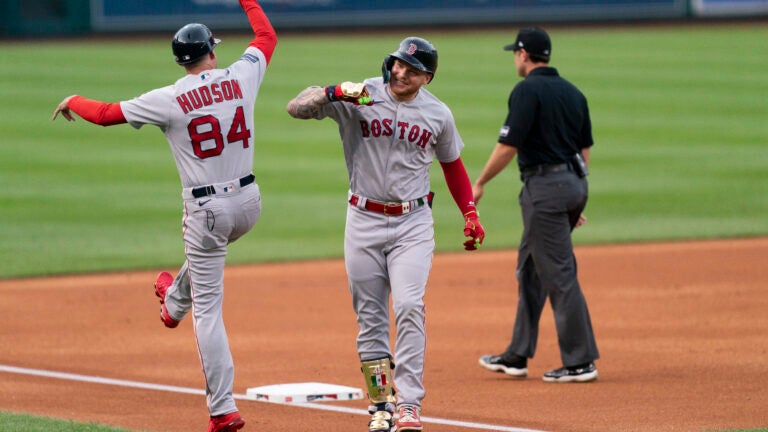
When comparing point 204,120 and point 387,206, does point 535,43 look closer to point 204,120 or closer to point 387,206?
point 387,206

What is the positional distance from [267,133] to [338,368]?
13.1m

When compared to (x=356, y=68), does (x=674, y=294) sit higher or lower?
lower

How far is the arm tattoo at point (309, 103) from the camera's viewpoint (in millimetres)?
6277

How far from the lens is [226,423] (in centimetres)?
629

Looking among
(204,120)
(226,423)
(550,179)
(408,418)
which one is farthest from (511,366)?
(204,120)

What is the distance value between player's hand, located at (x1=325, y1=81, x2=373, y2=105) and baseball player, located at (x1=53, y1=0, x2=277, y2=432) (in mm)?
456

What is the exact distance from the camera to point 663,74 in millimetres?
28219

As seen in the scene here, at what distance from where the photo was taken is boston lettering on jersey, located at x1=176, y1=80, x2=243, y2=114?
246 inches

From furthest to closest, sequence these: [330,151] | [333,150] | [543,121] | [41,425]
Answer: [333,150]
[330,151]
[543,121]
[41,425]

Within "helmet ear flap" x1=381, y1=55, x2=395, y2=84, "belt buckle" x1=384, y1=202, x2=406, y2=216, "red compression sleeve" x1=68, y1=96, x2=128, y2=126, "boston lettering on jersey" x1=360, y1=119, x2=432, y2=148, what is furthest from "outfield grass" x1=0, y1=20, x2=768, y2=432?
"helmet ear flap" x1=381, y1=55, x2=395, y2=84

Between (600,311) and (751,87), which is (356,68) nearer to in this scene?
(751,87)

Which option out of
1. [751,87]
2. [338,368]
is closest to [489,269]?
[338,368]

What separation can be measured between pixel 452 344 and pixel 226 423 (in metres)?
3.25

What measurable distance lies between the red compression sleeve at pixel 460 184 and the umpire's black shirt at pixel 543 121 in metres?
1.22
